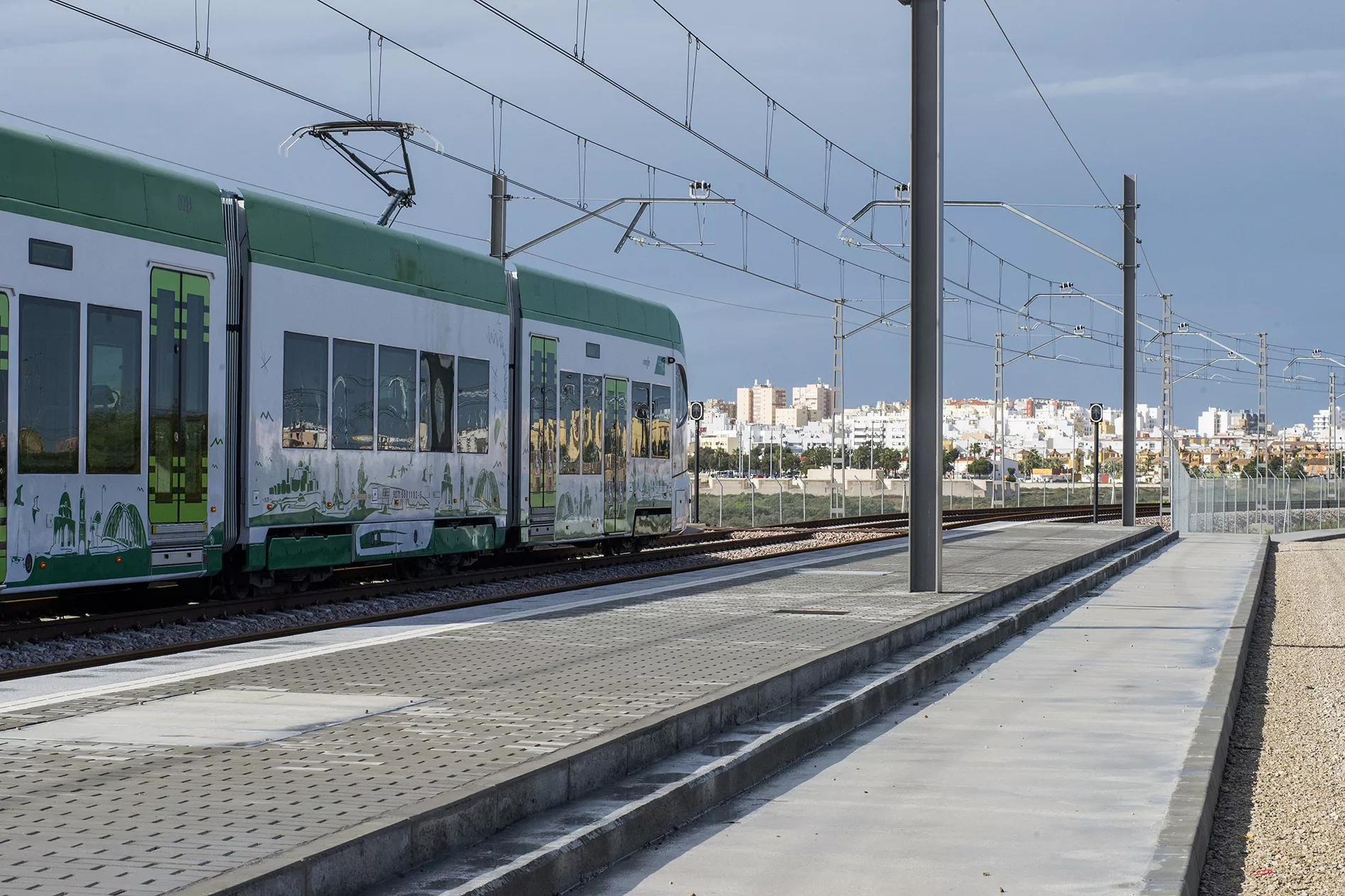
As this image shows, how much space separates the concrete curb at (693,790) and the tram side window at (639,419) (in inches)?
475

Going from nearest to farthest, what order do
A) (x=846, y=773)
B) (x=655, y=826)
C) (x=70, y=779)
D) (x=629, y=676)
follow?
(x=70, y=779), (x=655, y=826), (x=846, y=773), (x=629, y=676)

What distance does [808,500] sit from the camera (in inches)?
A: 2911

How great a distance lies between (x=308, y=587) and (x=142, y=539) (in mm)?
4140

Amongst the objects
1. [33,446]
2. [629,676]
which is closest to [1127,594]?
[629,676]

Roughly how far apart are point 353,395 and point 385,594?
7.66 ft

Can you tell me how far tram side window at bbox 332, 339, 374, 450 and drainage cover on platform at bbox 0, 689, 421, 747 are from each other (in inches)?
320

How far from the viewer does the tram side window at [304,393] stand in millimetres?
15250

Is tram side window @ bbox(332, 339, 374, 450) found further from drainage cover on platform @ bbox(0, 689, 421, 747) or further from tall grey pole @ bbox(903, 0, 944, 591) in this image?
drainage cover on platform @ bbox(0, 689, 421, 747)

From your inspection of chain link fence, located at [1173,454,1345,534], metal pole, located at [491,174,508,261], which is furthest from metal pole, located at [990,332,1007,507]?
metal pole, located at [491,174,508,261]

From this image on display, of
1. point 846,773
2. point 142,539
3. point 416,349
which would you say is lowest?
point 846,773

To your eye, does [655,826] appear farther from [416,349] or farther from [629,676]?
[416,349]

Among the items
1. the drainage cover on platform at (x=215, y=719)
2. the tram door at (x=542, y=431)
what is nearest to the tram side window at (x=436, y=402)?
the tram door at (x=542, y=431)

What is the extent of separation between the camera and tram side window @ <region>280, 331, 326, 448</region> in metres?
15.2

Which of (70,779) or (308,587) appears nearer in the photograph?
(70,779)
